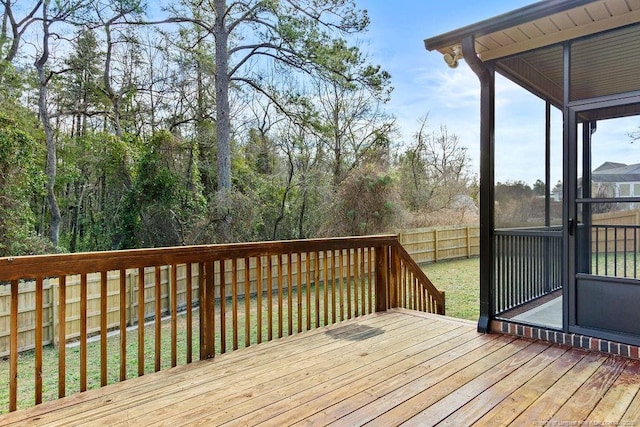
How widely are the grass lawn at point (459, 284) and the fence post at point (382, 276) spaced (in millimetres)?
2350

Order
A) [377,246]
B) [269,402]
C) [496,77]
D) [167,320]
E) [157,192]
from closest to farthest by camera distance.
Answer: [269,402] < [496,77] < [377,246] < [167,320] < [157,192]

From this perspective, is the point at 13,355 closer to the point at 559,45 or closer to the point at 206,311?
the point at 206,311

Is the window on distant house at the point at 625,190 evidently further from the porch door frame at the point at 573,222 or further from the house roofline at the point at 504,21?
the house roofline at the point at 504,21

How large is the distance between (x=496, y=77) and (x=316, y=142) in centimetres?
907

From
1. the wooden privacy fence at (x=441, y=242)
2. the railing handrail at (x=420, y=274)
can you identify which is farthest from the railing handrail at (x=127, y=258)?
the wooden privacy fence at (x=441, y=242)

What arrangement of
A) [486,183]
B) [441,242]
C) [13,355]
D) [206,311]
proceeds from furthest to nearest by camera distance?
[441,242] < [486,183] < [206,311] < [13,355]

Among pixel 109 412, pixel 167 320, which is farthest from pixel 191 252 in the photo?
pixel 167 320

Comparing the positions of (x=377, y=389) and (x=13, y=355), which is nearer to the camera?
(x=13, y=355)

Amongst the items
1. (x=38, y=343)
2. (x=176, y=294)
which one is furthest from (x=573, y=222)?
(x=38, y=343)

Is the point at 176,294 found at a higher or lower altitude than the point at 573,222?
lower

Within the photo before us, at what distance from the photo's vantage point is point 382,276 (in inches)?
173

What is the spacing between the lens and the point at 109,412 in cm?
208

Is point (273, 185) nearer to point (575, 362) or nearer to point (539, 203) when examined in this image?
point (539, 203)

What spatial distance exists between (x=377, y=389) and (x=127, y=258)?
1.81 meters
